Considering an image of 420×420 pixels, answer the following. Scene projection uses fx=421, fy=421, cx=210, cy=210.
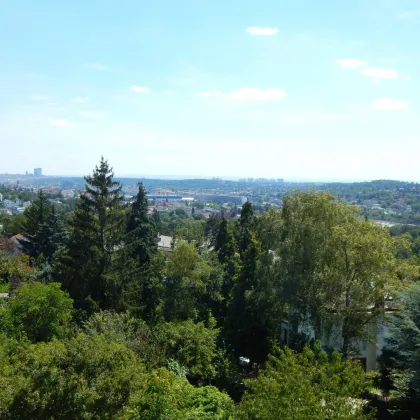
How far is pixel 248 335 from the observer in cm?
1819

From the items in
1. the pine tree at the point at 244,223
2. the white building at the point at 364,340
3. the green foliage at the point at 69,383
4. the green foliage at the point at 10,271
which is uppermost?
the pine tree at the point at 244,223

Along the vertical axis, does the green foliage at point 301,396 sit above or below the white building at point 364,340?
above

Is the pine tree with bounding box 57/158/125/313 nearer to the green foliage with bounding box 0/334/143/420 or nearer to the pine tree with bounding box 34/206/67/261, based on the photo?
the green foliage with bounding box 0/334/143/420

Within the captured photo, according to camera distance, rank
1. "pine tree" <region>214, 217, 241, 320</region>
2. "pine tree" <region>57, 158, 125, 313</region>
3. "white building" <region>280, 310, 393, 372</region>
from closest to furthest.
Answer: "white building" <region>280, 310, 393, 372</region>
"pine tree" <region>57, 158, 125, 313</region>
"pine tree" <region>214, 217, 241, 320</region>

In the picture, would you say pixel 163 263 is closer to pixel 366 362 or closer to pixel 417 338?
pixel 366 362

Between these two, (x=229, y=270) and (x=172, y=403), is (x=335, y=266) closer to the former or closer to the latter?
(x=172, y=403)

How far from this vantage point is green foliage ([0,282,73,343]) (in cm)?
1470

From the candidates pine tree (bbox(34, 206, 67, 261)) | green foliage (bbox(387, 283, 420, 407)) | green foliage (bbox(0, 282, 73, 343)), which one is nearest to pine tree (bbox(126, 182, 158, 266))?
green foliage (bbox(0, 282, 73, 343))

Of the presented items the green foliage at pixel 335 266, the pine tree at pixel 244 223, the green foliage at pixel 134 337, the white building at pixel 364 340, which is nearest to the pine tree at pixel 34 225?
the pine tree at pixel 244 223

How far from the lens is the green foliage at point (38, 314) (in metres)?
14.7

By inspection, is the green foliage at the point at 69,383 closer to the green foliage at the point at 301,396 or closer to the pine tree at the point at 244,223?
the green foliage at the point at 301,396

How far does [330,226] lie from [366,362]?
692 centimetres

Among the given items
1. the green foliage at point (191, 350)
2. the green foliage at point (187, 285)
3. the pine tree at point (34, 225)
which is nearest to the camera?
the green foliage at point (191, 350)

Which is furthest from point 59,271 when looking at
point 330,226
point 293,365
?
point 293,365
